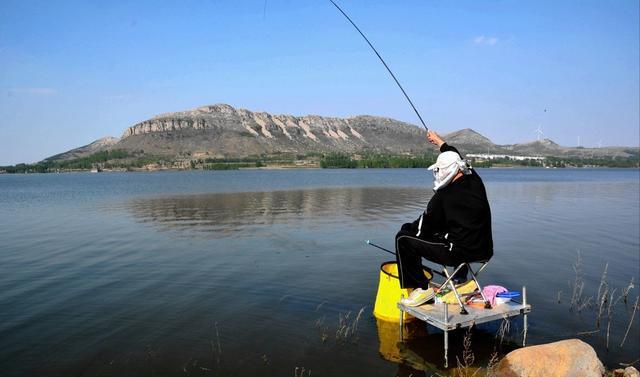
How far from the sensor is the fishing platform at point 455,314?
22.3 ft

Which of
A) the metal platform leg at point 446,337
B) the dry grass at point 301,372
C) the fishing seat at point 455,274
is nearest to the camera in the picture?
the dry grass at point 301,372

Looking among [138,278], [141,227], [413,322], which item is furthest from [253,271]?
[141,227]

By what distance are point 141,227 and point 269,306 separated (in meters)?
13.4

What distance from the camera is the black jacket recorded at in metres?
6.79

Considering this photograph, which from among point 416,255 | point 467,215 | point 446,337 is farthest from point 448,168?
point 446,337

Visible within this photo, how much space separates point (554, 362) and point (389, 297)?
2823 mm

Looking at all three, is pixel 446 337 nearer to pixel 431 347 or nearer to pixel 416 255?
pixel 431 347

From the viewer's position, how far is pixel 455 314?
7148mm

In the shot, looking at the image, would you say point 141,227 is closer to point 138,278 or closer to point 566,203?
point 138,278

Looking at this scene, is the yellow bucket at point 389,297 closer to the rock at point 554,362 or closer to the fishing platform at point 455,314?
the fishing platform at point 455,314

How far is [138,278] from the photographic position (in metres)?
11.8

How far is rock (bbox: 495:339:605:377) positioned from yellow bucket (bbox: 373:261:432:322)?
1983mm

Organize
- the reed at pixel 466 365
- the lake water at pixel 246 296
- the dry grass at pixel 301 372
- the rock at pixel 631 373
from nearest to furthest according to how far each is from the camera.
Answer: the rock at pixel 631 373 < the reed at pixel 466 365 < the dry grass at pixel 301 372 < the lake water at pixel 246 296

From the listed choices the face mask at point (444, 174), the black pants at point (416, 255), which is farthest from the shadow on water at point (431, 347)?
the face mask at point (444, 174)
